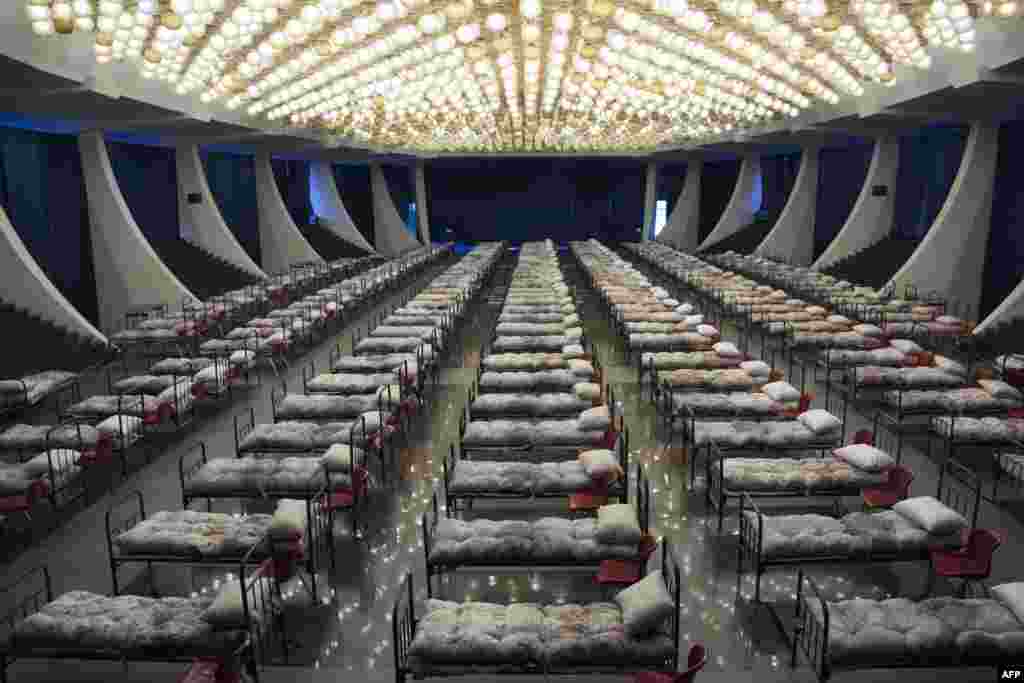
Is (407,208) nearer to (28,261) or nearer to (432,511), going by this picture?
(28,261)

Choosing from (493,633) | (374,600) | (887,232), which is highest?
(887,232)

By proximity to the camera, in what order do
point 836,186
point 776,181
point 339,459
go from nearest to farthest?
point 339,459 → point 836,186 → point 776,181

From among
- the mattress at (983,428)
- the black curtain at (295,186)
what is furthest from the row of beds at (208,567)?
the black curtain at (295,186)

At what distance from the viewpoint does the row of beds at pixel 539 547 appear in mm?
5770

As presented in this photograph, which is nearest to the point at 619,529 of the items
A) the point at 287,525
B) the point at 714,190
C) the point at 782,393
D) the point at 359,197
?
the point at 287,525

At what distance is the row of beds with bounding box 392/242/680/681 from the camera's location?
577 cm

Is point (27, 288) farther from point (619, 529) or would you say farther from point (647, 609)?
point (647, 609)

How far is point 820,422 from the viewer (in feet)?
32.8

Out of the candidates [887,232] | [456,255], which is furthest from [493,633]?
[456,255]

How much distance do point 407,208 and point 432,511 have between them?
41774 mm

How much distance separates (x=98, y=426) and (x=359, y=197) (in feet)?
123

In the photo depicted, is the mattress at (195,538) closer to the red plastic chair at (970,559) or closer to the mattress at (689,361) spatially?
the red plastic chair at (970,559)

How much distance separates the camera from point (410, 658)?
584 centimetres

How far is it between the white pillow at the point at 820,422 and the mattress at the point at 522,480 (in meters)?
3.09
